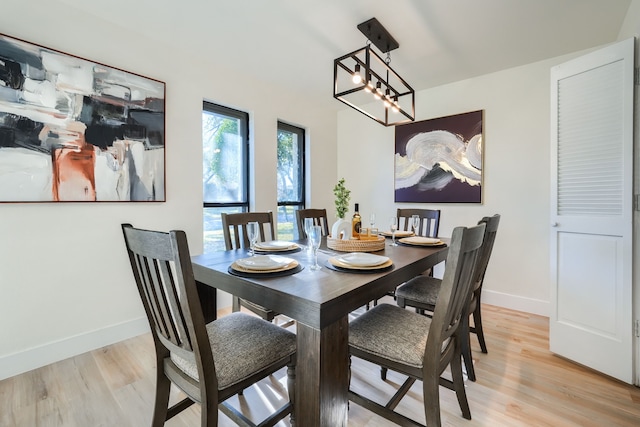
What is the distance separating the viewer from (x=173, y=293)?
91 centimetres

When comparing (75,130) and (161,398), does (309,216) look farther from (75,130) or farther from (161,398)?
(75,130)

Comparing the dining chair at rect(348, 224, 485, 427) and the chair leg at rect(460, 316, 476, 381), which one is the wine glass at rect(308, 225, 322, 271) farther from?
the chair leg at rect(460, 316, 476, 381)

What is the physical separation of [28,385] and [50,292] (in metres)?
0.55

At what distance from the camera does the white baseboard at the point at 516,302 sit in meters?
2.72

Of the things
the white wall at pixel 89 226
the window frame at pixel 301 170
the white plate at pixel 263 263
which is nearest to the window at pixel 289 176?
the window frame at pixel 301 170

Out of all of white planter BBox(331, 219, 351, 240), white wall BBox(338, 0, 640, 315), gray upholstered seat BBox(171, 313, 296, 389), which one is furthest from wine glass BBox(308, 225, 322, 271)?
white wall BBox(338, 0, 640, 315)

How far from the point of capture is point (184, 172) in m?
2.57

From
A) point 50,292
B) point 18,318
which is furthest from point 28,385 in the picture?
point 50,292

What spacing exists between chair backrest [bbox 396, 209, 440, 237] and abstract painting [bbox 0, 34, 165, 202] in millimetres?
2213

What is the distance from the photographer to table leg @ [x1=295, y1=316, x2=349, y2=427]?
36.3 inches

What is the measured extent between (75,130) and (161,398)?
186cm

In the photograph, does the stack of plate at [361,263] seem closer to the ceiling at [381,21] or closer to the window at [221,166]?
the ceiling at [381,21]

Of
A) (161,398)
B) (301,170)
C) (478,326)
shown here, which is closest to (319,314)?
→ (161,398)

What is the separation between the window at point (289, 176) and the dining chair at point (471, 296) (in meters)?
1.89
